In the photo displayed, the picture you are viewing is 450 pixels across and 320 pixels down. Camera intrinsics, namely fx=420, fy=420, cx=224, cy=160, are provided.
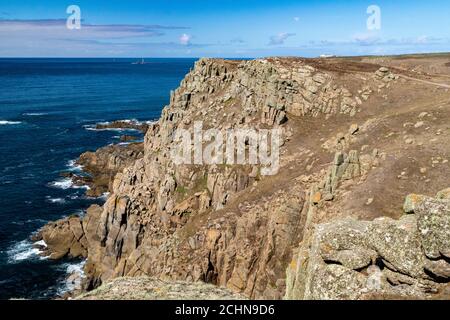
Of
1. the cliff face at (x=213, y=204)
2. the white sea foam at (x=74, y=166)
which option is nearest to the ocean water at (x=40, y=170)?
the white sea foam at (x=74, y=166)

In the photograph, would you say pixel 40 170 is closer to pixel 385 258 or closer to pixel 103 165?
pixel 103 165

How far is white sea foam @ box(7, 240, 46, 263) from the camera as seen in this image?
58.6m

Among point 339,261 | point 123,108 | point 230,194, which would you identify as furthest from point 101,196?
point 123,108

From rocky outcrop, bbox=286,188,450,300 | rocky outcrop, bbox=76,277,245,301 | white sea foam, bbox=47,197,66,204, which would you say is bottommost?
white sea foam, bbox=47,197,66,204

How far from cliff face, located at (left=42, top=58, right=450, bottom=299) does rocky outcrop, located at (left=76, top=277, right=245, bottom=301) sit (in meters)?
4.67

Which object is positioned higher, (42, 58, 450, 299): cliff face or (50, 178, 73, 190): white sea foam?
(42, 58, 450, 299): cliff face

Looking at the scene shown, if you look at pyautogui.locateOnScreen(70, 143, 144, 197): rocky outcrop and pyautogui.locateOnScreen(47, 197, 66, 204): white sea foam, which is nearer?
pyautogui.locateOnScreen(47, 197, 66, 204): white sea foam

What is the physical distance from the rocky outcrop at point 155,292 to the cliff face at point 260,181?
4.67 metres

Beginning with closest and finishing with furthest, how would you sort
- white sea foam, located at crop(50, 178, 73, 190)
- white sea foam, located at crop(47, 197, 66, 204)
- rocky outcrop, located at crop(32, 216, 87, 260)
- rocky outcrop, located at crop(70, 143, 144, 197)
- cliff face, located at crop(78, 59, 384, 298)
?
cliff face, located at crop(78, 59, 384, 298) < rocky outcrop, located at crop(32, 216, 87, 260) < white sea foam, located at crop(47, 197, 66, 204) < white sea foam, located at crop(50, 178, 73, 190) < rocky outcrop, located at crop(70, 143, 144, 197)

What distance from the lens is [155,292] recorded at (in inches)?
822

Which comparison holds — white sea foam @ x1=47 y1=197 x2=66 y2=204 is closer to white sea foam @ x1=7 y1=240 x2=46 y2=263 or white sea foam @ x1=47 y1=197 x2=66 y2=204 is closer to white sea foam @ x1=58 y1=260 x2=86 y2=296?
white sea foam @ x1=7 y1=240 x2=46 y2=263

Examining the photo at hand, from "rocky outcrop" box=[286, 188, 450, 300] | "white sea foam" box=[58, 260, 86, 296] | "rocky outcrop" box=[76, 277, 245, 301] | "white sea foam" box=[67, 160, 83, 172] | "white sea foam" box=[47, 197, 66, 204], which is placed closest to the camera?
"rocky outcrop" box=[286, 188, 450, 300]

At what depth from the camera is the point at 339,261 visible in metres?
18.4

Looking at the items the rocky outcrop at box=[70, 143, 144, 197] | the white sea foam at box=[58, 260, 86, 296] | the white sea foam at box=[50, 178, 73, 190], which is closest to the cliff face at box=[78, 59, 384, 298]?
the white sea foam at box=[58, 260, 86, 296]
